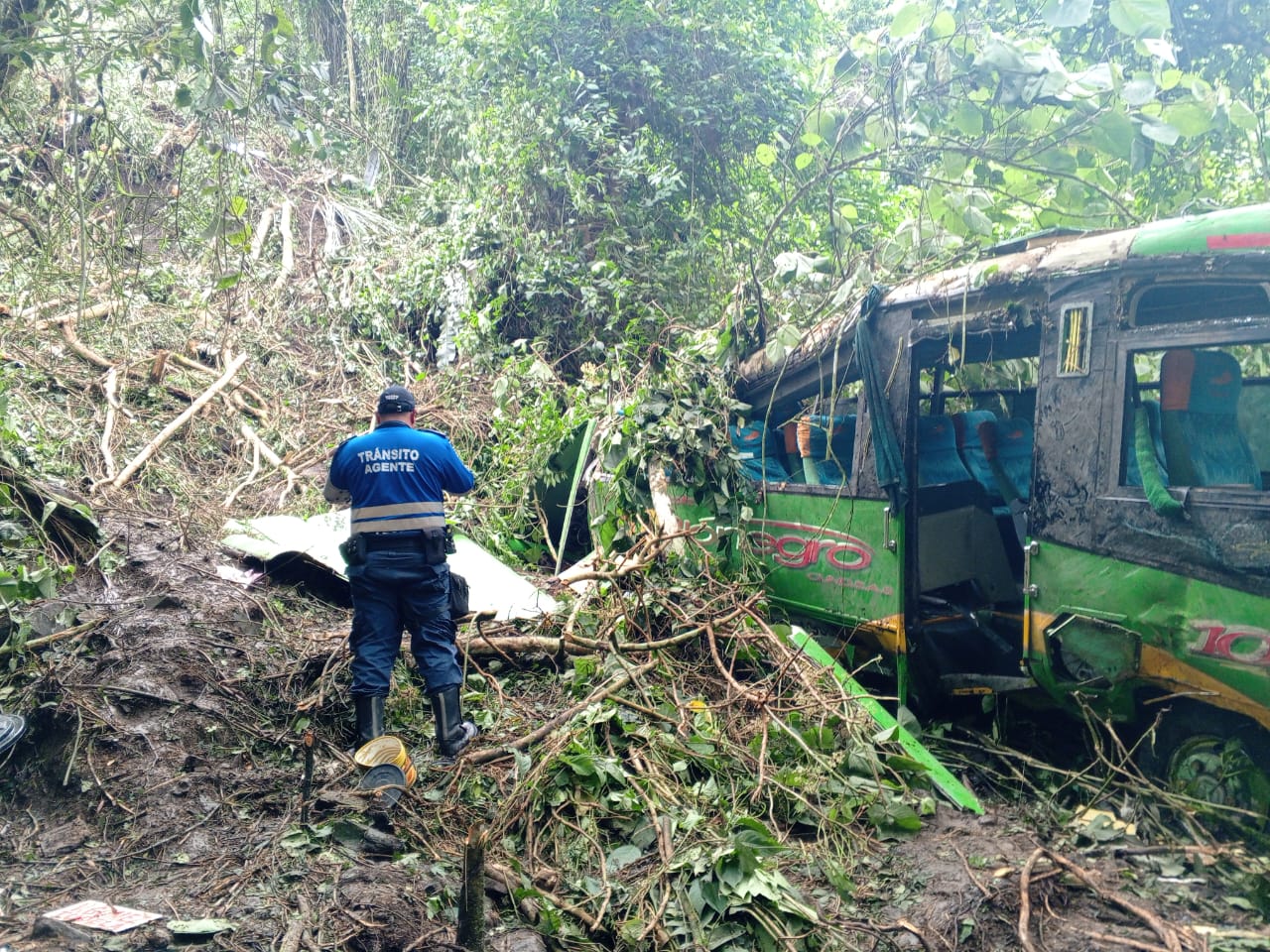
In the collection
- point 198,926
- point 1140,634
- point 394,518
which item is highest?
point 394,518

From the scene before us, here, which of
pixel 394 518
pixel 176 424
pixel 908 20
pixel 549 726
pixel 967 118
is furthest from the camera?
pixel 176 424

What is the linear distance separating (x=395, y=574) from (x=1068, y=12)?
13.3 feet

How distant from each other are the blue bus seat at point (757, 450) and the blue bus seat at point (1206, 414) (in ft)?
7.72

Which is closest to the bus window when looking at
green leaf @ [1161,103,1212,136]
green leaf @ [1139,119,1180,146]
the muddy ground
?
the muddy ground

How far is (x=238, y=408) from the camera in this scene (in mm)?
9281

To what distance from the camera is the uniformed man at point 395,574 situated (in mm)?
4426

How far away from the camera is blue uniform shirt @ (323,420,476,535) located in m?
4.49

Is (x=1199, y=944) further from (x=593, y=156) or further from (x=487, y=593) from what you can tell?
(x=593, y=156)

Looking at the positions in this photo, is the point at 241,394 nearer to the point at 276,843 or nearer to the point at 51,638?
the point at 51,638

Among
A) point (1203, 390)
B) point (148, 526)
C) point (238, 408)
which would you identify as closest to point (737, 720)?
point (1203, 390)

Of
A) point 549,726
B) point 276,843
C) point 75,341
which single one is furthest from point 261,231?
point 276,843

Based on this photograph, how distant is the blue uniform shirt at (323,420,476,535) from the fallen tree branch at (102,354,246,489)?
3.77 m

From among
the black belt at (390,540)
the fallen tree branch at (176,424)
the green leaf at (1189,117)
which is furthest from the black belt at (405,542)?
the green leaf at (1189,117)

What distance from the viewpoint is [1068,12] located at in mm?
4504
